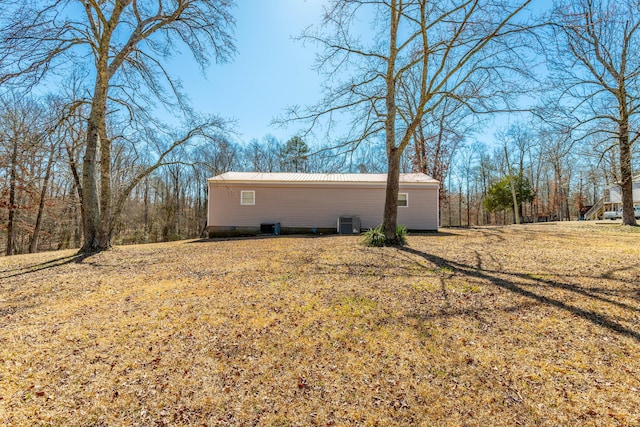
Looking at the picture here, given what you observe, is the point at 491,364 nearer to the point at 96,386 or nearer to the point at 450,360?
the point at 450,360

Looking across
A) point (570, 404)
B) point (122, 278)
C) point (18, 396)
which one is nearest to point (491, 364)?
point (570, 404)

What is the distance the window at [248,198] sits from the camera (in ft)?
44.0

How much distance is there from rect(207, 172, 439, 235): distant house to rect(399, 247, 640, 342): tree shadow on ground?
24.7 feet

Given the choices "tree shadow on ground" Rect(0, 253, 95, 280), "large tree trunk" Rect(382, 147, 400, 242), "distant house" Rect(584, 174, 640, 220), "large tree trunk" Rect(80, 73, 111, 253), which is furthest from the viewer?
"distant house" Rect(584, 174, 640, 220)

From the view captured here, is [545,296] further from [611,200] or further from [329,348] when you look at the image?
[611,200]

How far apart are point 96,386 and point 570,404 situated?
3.65m

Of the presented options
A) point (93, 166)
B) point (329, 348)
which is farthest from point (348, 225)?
point (329, 348)

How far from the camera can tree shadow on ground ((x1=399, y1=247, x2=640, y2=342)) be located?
3154mm

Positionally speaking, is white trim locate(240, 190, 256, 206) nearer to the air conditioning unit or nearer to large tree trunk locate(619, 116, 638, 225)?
the air conditioning unit

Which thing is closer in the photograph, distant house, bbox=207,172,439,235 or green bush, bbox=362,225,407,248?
green bush, bbox=362,225,407,248

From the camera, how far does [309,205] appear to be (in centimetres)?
1348

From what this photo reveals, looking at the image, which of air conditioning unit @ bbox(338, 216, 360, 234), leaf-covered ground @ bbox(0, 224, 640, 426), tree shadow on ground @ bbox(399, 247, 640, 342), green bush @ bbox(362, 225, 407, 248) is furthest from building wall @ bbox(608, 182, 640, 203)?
tree shadow on ground @ bbox(399, 247, 640, 342)

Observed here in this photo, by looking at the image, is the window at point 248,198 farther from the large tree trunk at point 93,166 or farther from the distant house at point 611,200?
the distant house at point 611,200

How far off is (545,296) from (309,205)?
1030 centimetres
